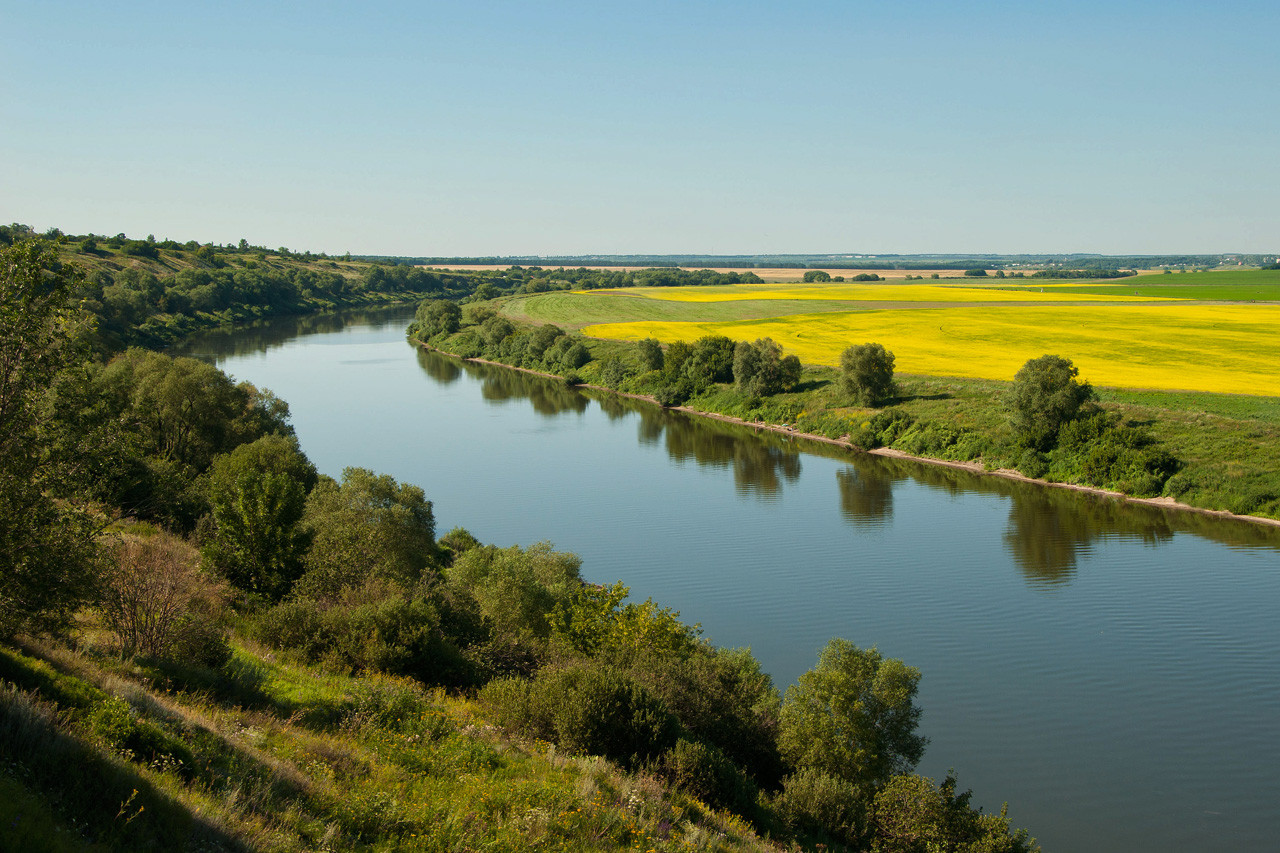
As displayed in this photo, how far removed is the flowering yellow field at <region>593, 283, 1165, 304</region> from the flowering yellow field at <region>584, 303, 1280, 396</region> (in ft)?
28.3

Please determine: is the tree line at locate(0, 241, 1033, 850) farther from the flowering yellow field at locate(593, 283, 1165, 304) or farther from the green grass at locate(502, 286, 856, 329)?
the flowering yellow field at locate(593, 283, 1165, 304)

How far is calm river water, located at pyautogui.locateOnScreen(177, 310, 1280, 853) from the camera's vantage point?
1334 cm

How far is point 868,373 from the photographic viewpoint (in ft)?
129

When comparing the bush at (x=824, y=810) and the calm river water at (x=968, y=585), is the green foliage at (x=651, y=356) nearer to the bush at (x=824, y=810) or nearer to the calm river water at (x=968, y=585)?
the calm river water at (x=968, y=585)

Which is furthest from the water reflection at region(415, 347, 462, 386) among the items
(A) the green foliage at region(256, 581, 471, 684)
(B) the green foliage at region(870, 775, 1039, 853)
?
(B) the green foliage at region(870, 775, 1039, 853)

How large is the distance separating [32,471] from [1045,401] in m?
32.2

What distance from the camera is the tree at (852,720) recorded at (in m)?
10.5

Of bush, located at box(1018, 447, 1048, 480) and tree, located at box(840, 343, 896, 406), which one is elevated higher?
tree, located at box(840, 343, 896, 406)

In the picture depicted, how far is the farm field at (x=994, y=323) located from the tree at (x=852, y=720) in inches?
1303

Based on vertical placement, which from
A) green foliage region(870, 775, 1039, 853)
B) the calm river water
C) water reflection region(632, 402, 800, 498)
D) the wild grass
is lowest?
the calm river water

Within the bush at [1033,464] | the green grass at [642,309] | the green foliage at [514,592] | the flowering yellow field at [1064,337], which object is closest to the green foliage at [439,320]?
the green grass at [642,309]

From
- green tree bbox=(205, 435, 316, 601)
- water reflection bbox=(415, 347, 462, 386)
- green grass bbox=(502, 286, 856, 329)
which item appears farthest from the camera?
green grass bbox=(502, 286, 856, 329)

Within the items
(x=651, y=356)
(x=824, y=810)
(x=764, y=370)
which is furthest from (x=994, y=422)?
(x=824, y=810)

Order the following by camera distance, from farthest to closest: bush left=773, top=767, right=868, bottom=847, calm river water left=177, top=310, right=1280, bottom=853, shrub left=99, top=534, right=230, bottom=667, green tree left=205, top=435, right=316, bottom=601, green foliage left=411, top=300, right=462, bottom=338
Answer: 1. green foliage left=411, top=300, right=462, bottom=338
2. green tree left=205, top=435, right=316, bottom=601
3. calm river water left=177, top=310, right=1280, bottom=853
4. bush left=773, top=767, right=868, bottom=847
5. shrub left=99, top=534, right=230, bottom=667
